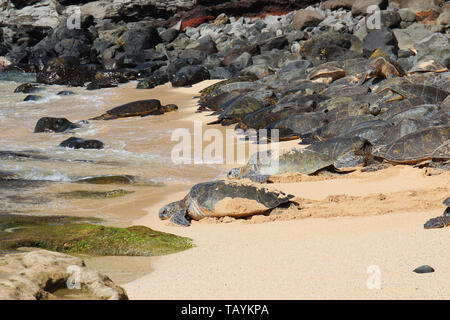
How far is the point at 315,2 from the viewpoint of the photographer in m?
34.5

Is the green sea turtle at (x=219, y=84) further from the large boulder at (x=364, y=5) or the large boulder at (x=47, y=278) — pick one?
the large boulder at (x=47, y=278)

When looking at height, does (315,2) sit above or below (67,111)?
above

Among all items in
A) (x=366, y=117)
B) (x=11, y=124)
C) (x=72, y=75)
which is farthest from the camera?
(x=72, y=75)

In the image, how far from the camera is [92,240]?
5.02m

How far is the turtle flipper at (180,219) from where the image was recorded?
607 centimetres

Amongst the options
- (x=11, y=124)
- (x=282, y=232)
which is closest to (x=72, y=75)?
(x=11, y=124)

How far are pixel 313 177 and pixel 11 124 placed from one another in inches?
393

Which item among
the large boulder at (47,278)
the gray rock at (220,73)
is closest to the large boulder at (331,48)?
the gray rock at (220,73)

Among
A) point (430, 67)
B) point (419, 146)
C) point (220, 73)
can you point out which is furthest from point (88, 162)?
point (220, 73)

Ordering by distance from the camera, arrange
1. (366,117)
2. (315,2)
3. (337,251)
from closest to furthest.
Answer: (337,251)
(366,117)
(315,2)

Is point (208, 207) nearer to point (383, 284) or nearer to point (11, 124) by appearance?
point (383, 284)

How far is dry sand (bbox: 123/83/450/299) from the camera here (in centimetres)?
342

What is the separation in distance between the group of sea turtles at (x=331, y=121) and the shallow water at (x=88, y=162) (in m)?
1.01
